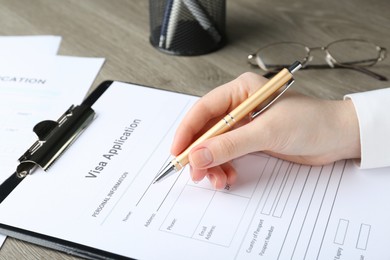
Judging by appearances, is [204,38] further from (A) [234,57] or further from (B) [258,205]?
(B) [258,205]

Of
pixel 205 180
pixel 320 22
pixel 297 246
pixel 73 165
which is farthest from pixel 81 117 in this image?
pixel 320 22

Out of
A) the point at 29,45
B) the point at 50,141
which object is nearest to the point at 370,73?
the point at 50,141

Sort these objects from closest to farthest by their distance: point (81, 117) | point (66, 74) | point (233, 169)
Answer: point (233, 169) → point (81, 117) → point (66, 74)

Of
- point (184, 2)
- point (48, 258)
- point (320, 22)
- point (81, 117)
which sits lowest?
point (48, 258)

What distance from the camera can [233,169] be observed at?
684 mm

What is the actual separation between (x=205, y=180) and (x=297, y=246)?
0.50 ft

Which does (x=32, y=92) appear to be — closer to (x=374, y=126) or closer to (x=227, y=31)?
(x=227, y=31)

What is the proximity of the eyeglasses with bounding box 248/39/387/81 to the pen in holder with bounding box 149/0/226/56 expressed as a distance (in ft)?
0.27

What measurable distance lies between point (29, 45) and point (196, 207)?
1.78 ft

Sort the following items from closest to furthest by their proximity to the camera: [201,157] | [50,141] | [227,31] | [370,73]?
[201,157] → [50,141] → [370,73] → [227,31]

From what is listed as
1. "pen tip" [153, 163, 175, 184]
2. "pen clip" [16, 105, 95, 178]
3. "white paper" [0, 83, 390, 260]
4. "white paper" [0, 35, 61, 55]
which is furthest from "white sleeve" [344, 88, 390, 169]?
"white paper" [0, 35, 61, 55]

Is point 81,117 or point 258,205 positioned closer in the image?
point 258,205

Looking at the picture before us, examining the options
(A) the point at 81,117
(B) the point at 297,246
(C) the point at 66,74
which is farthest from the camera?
(C) the point at 66,74

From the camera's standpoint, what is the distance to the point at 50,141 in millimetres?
740
